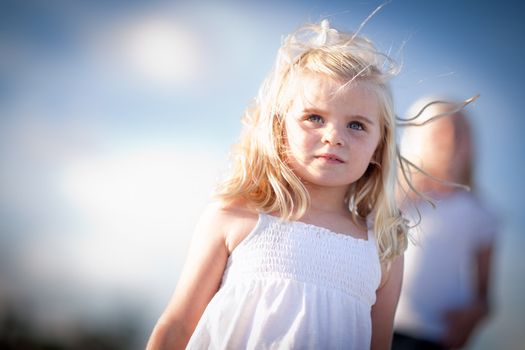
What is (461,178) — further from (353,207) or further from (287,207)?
(287,207)

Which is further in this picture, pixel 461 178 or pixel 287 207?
pixel 461 178

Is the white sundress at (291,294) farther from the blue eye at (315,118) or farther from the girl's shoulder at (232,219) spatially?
the blue eye at (315,118)

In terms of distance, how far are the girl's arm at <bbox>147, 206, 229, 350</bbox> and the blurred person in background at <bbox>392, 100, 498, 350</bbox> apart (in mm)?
1170

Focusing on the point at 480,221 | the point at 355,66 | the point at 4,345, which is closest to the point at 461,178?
the point at 480,221

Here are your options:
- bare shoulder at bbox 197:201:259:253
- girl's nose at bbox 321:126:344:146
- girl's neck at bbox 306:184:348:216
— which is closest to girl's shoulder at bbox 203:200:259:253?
bare shoulder at bbox 197:201:259:253

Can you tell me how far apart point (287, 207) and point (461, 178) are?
4.97 ft

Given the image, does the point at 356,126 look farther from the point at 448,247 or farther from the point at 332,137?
the point at 448,247

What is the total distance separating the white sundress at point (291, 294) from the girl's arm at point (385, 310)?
10 centimetres

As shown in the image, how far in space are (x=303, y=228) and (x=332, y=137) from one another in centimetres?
30

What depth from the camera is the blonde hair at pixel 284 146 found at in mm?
1648

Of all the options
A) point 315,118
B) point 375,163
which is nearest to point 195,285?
point 315,118

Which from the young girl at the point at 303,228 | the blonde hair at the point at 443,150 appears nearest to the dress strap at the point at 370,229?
the young girl at the point at 303,228

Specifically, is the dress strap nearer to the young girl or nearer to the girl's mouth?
the young girl

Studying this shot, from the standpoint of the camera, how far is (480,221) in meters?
2.68
